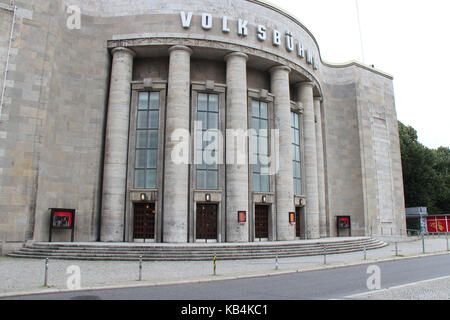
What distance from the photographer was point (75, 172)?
87.8 feet

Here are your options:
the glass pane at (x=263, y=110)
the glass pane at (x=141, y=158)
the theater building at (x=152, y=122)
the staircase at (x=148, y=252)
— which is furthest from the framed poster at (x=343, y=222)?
the glass pane at (x=141, y=158)

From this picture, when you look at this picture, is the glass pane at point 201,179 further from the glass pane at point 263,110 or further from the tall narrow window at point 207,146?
the glass pane at point 263,110

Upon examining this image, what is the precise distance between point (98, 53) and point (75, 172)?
9.86 meters

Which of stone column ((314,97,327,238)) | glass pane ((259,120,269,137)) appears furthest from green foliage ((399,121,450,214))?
glass pane ((259,120,269,137))

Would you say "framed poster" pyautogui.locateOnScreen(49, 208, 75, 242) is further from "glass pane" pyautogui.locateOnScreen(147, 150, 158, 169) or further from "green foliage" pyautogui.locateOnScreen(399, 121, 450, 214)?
"green foliage" pyautogui.locateOnScreen(399, 121, 450, 214)

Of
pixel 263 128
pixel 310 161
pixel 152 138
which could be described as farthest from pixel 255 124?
pixel 152 138

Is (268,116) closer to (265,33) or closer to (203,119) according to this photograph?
(203,119)

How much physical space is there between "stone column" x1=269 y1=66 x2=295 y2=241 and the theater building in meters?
Answer: 0.09

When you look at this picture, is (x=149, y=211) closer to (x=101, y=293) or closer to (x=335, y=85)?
(x=101, y=293)

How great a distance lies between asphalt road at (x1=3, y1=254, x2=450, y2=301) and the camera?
10180 mm

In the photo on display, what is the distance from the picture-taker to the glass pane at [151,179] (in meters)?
28.3

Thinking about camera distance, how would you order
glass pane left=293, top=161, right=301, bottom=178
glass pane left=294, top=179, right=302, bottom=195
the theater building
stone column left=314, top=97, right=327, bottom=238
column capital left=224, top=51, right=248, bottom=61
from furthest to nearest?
stone column left=314, top=97, right=327, bottom=238
glass pane left=293, top=161, right=301, bottom=178
glass pane left=294, top=179, right=302, bottom=195
column capital left=224, top=51, right=248, bottom=61
the theater building

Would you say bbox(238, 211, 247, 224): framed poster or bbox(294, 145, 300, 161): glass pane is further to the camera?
bbox(294, 145, 300, 161): glass pane
